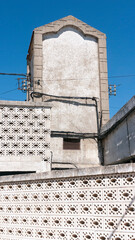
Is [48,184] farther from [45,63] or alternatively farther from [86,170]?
[45,63]

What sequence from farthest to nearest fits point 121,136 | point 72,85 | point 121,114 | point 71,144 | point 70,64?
point 70,64 < point 72,85 < point 71,144 < point 121,136 < point 121,114

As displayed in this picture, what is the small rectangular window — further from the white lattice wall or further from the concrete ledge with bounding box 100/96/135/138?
the white lattice wall

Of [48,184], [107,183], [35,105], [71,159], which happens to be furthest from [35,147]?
[107,183]

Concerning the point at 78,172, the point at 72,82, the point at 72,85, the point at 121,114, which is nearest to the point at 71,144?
the point at 72,85

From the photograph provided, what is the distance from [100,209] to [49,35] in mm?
12230

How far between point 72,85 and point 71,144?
3081 mm

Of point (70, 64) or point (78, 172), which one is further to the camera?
point (70, 64)

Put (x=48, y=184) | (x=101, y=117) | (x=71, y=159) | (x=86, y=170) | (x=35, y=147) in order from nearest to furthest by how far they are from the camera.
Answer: (x=86, y=170)
(x=48, y=184)
(x=35, y=147)
(x=71, y=159)
(x=101, y=117)

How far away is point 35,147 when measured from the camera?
1295 cm

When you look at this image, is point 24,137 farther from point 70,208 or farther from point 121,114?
point 70,208

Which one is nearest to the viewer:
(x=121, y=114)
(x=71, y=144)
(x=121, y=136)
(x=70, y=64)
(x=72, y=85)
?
(x=121, y=114)

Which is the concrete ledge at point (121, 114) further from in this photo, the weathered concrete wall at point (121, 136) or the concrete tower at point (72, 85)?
the concrete tower at point (72, 85)

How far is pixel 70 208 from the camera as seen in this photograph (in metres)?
7.01

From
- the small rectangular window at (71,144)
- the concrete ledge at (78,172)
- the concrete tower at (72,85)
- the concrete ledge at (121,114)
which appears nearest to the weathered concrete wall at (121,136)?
the concrete ledge at (121,114)
